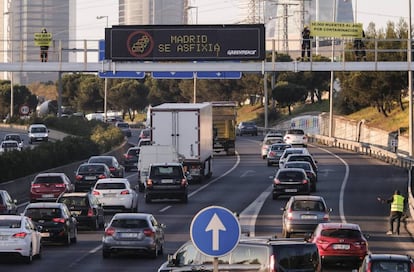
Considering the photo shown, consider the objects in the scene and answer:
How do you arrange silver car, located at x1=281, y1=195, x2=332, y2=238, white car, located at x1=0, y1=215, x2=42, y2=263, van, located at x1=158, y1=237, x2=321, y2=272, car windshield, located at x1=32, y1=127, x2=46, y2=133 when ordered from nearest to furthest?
van, located at x1=158, y1=237, x2=321, y2=272
white car, located at x1=0, y1=215, x2=42, y2=263
silver car, located at x1=281, y1=195, x2=332, y2=238
car windshield, located at x1=32, y1=127, x2=46, y2=133

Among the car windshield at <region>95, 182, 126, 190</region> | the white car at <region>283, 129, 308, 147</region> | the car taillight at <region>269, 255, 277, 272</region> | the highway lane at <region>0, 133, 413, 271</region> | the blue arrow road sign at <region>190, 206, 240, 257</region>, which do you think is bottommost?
the highway lane at <region>0, 133, 413, 271</region>

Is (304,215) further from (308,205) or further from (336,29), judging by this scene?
(336,29)

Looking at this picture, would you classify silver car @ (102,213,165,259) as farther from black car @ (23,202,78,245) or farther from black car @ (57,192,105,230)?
black car @ (57,192,105,230)

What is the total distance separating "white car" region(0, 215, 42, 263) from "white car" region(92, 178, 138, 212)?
14.6m

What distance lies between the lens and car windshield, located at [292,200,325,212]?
35.2m

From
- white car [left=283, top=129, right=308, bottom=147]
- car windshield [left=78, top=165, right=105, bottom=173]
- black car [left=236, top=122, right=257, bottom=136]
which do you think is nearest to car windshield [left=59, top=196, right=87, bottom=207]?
car windshield [left=78, top=165, right=105, bottom=173]

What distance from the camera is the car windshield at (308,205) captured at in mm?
35156

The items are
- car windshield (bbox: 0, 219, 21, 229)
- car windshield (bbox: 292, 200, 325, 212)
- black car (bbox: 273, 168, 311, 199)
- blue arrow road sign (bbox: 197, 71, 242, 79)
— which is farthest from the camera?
blue arrow road sign (bbox: 197, 71, 242, 79)

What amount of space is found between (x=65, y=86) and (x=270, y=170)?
380ft

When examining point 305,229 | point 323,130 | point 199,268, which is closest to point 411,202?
point 305,229

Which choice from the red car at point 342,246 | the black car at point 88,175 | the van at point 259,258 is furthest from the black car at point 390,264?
the black car at point 88,175

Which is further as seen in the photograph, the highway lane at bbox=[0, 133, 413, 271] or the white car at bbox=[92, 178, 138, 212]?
the white car at bbox=[92, 178, 138, 212]

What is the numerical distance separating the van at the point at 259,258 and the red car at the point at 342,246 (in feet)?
28.0

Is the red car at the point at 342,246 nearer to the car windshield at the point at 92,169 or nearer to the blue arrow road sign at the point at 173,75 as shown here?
the car windshield at the point at 92,169
